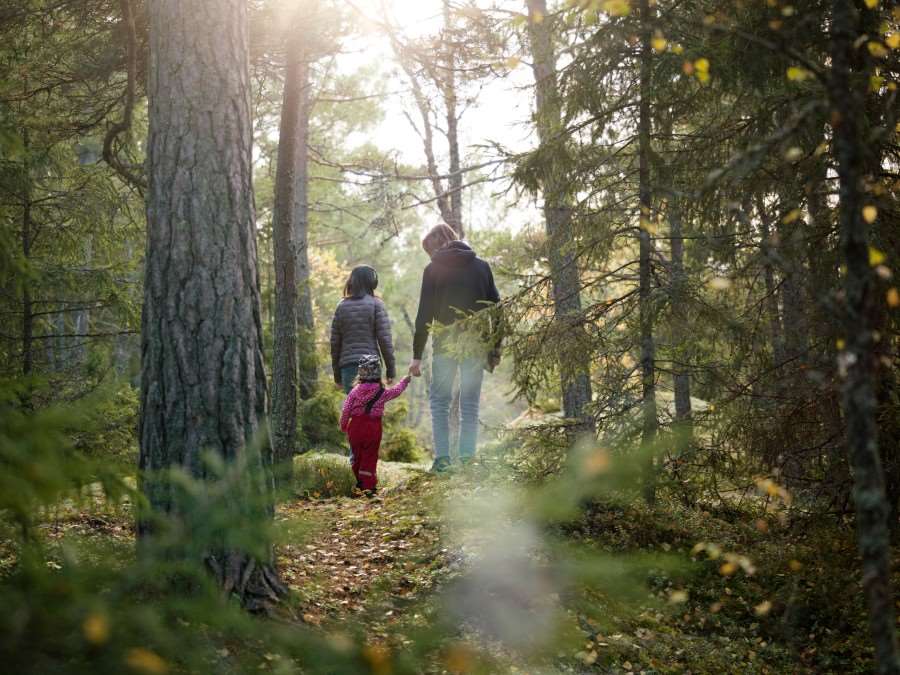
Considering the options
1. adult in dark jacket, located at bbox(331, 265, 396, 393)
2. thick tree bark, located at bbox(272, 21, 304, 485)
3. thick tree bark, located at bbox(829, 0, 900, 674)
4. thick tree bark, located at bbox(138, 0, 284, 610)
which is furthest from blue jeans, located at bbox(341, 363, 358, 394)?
thick tree bark, located at bbox(829, 0, 900, 674)

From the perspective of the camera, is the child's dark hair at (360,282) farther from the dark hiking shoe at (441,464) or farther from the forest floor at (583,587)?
the forest floor at (583,587)

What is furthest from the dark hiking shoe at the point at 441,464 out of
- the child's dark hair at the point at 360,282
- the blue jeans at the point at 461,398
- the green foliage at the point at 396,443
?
the green foliage at the point at 396,443

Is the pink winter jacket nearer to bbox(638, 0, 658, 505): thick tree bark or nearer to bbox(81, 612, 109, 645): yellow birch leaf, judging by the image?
bbox(638, 0, 658, 505): thick tree bark

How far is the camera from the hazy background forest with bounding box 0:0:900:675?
1.68 metres

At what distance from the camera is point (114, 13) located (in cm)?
677

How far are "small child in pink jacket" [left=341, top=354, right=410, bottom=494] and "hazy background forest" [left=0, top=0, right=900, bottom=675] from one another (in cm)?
40

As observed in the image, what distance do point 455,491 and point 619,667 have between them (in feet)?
7.08

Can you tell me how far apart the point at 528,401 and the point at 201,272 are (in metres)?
2.96

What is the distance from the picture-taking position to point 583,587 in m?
4.55

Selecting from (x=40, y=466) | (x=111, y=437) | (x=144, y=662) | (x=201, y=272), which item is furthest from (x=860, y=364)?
(x=111, y=437)

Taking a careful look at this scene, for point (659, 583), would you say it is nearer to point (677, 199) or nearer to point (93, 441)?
point (677, 199)

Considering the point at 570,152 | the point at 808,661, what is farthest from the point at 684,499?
the point at 570,152

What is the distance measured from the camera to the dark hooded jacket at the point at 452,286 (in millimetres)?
7152

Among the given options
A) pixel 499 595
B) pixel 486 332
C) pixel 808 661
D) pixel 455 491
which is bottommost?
pixel 808 661
